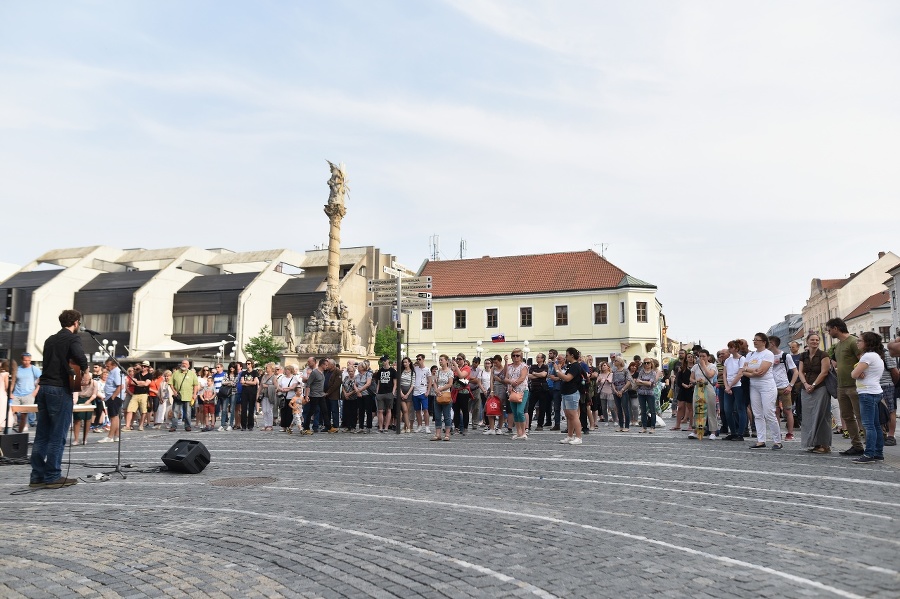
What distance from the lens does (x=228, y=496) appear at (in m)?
8.45

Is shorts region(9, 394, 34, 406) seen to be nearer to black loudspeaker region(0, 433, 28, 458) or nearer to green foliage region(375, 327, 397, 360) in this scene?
black loudspeaker region(0, 433, 28, 458)

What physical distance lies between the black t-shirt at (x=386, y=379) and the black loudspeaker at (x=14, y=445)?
8573 millimetres

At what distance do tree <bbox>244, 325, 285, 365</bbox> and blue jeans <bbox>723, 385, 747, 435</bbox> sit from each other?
5029 centimetres

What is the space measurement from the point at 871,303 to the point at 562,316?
135ft

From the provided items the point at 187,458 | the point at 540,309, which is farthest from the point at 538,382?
the point at 540,309

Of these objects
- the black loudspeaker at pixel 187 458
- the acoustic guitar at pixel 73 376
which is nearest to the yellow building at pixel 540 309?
the black loudspeaker at pixel 187 458

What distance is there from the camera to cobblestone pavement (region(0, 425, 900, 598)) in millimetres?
4723

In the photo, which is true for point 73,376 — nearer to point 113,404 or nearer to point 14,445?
point 14,445

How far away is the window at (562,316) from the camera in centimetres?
6144

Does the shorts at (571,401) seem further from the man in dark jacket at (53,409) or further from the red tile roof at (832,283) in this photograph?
the red tile roof at (832,283)

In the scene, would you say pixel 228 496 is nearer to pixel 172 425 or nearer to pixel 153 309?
pixel 172 425

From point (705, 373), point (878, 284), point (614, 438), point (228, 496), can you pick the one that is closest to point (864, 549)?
point (228, 496)

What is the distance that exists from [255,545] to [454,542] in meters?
1.57

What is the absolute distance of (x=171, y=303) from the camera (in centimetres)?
7006
